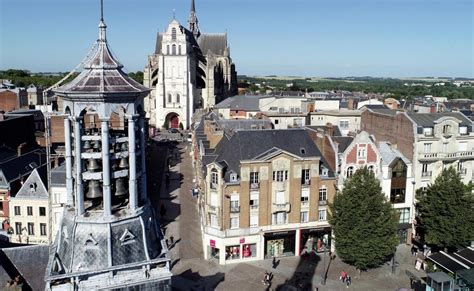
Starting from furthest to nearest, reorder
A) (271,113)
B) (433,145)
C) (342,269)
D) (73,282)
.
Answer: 1. (271,113)
2. (433,145)
3. (342,269)
4. (73,282)

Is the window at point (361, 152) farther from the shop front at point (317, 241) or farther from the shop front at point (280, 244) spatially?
the shop front at point (280, 244)

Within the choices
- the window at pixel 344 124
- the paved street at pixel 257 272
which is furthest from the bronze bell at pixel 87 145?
the window at pixel 344 124

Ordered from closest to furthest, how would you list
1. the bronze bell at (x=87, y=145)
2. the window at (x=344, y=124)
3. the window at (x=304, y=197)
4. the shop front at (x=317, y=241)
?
the bronze bell at (x=87, y=145) < the window at (x=304, y=197) < the shop front at (x=317, y=241) < the window at (x=344, y=124)

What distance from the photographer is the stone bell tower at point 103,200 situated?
490 inches

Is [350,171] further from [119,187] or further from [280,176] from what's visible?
[119,187]

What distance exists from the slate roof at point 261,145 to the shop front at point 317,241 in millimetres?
6967

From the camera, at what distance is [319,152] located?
151 ft

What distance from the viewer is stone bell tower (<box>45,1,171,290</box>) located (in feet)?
40.8

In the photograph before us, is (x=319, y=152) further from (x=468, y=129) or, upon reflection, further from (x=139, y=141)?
(x=139, y=141)

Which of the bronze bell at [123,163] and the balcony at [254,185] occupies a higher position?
the bronze bell at [123,163]

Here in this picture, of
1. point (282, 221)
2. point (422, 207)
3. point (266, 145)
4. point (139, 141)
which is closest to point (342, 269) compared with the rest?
point (282, 221)

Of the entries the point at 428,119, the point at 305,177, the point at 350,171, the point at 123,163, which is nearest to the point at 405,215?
the point at 350,171

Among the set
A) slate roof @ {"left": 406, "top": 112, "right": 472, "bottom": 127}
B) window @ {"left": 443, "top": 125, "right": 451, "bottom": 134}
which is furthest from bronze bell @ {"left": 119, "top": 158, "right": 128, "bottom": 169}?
window @ {"left": 443, "top": 125, "right": 451, "bottom": 134}

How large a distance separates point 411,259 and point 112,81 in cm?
4074
